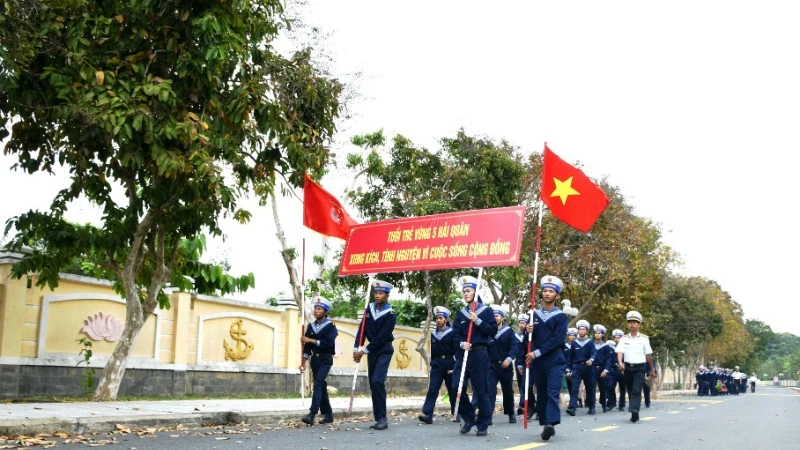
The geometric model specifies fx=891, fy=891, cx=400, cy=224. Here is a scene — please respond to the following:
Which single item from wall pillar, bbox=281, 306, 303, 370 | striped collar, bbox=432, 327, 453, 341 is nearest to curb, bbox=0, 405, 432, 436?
striped collar, bbox=432, 327, 453, 341

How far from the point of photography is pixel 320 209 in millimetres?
15484

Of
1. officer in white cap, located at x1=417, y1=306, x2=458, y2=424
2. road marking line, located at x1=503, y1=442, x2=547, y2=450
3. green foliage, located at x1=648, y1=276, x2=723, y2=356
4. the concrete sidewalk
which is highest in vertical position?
green foliage, located at x1=648, y1=276, x2=723, y2=356

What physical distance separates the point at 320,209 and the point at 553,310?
556 centimetres

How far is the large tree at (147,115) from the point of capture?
12398 mm

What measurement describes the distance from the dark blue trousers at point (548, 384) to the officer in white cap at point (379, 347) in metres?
2.00

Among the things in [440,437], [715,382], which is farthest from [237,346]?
[715,382]

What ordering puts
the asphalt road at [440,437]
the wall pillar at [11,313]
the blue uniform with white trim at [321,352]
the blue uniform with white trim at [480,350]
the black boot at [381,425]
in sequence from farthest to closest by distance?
the wall pillar at [11,313] → the blue uniform with white trim at [321,352] → the black boot at [381,425] → the blue uniform with white trim at [480,350] → the asphalt road at [440,437]

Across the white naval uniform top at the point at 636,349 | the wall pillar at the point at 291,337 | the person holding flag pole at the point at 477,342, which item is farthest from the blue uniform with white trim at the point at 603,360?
the person holding flag pole at the point at 477,342

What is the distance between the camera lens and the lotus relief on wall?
647 inches

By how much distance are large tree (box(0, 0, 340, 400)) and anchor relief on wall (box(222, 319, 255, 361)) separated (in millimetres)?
4688

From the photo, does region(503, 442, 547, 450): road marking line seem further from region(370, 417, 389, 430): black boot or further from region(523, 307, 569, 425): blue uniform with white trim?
region(370, 417, 389, 430): black boot

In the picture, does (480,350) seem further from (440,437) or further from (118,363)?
(118,363)

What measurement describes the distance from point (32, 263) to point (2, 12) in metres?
5.18

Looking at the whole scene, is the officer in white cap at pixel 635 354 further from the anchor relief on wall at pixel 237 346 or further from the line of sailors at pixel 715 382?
the line of sailors at pixel 715 382
